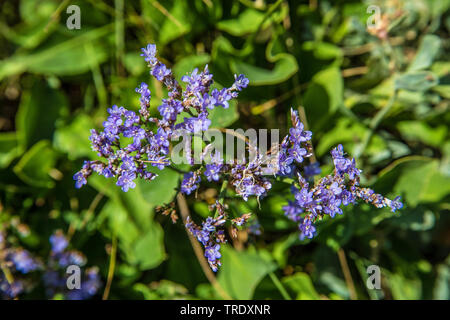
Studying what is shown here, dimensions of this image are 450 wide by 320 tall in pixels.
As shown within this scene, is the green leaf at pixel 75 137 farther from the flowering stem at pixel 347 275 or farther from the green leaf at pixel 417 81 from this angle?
the green leaf at pixel 417 81

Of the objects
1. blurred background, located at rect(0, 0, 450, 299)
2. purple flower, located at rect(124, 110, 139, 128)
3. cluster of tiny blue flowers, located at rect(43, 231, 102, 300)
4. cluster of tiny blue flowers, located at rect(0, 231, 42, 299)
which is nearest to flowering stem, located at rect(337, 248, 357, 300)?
blurred background, located at rect(0, 0, 450, 299)

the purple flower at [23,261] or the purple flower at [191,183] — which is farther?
the purple flower at [23,261]

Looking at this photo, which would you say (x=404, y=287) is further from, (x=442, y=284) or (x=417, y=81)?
(x=417, y=81)

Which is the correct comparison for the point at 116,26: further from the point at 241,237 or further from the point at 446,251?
the point at 446,251

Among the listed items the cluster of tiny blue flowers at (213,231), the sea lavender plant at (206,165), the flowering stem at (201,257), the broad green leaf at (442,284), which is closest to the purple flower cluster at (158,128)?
the sea lavender plant at (206,165)

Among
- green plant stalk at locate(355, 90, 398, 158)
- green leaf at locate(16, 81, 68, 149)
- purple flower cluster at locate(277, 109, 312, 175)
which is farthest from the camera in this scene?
green leaf at locate(16, 81, 68, 149)

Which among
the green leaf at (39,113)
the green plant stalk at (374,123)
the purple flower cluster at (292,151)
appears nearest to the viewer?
the purple flower cluster at (292,151)

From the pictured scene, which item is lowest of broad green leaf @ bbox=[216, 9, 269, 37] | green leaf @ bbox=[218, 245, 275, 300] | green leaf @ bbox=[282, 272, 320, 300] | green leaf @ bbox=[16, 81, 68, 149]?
green leaf @ bbox=[282, 272, 320, 300]

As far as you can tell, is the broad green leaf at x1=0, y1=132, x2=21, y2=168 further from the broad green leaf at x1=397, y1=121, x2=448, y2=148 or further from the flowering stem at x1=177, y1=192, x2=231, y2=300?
the broad green leaf at x1=397, y1=121, x2=448, y2=148

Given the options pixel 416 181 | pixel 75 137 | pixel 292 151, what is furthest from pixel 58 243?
pixel 416 181
